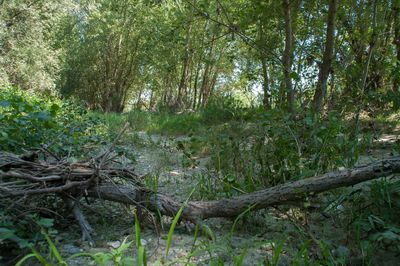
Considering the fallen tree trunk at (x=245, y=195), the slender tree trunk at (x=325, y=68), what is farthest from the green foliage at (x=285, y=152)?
the slender tree trunk at (x=325, y=68)

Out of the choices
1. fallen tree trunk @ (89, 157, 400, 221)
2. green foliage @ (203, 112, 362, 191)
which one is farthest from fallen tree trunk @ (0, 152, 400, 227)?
green foliage @ (203, 112, 362, 191)

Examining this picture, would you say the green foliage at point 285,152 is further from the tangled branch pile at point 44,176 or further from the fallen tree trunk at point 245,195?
the tangled branch pile at point 44,176

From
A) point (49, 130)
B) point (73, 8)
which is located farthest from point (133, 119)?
point (73, 8)

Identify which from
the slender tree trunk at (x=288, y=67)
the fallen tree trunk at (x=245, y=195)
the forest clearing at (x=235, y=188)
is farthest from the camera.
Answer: the slender tree trunk at (x=288, y=67)

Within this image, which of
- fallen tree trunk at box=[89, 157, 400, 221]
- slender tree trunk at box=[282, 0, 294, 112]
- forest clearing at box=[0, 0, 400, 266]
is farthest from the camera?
slender tree trunk at box=[282, 0, 294, 112]

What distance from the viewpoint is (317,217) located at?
106 inches

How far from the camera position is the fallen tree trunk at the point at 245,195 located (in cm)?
228

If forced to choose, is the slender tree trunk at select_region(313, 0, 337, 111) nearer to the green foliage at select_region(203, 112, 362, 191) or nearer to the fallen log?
the green foliage at select_region(203, 112, 362, 191)

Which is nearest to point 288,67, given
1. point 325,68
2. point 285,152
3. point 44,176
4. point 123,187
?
point 325,68

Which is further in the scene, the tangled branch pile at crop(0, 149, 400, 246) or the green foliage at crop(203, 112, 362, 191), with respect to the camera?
the green foliage at crop(203, 112, 362, 191)

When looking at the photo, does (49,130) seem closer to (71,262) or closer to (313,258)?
(71,262)

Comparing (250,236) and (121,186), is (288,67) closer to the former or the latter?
(250,236)

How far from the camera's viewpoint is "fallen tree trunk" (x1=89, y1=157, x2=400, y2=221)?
7.48 feet

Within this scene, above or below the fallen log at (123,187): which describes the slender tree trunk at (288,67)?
above
